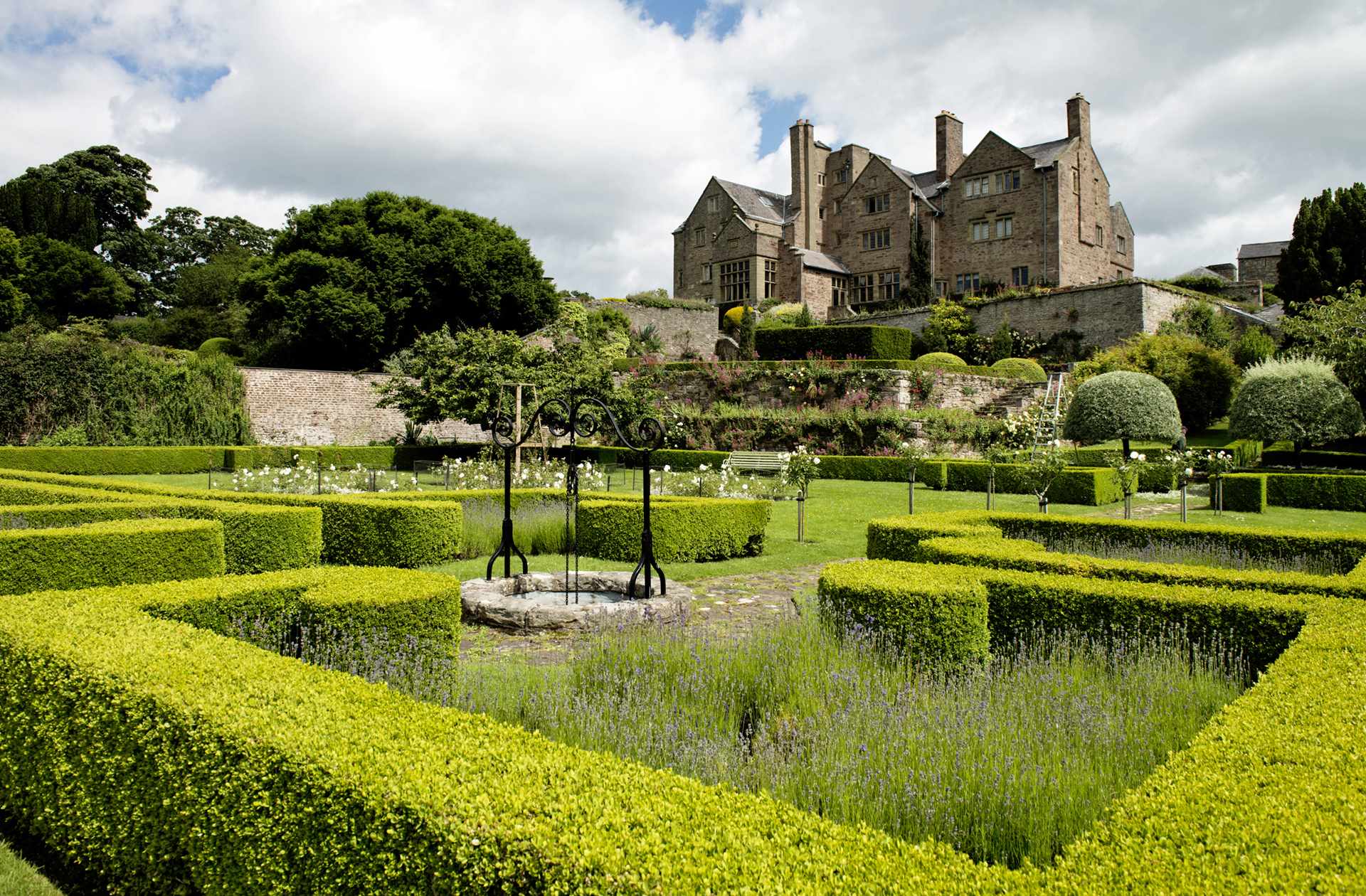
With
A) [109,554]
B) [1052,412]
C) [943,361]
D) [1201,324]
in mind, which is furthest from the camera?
[1201,324]

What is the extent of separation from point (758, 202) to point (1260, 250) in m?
36.8

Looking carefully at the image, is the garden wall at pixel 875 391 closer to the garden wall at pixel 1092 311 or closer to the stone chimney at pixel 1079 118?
the garden wall at pixel 1092 311

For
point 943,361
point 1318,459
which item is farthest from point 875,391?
point 1318,459

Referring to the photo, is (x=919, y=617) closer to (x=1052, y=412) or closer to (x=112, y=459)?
(x=1052, y=412)

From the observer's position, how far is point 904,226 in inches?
1718

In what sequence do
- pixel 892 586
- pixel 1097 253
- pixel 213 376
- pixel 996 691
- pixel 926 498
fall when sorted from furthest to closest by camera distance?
pixel 1097 253 → pixel 213 376 → pixel 926 498 → pixel 892 586 → pixel 996 691

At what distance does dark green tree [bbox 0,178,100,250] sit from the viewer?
43406 mm

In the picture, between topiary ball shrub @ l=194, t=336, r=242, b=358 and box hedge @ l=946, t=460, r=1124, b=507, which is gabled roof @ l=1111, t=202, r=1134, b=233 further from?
topiary ball shrub @ l=194, t=336, r=242, b=358

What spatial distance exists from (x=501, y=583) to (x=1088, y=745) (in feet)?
17.6

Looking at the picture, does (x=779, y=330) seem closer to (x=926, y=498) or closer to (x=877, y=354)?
(x=877, y=354)

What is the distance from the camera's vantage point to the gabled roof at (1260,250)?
2248 inches

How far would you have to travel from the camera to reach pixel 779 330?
32.6 meters

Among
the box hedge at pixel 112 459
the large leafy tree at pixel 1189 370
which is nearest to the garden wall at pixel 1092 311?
the large leafy tree at pixel 1189 370

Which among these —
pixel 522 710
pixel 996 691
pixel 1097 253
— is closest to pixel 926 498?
pixel 996 691
